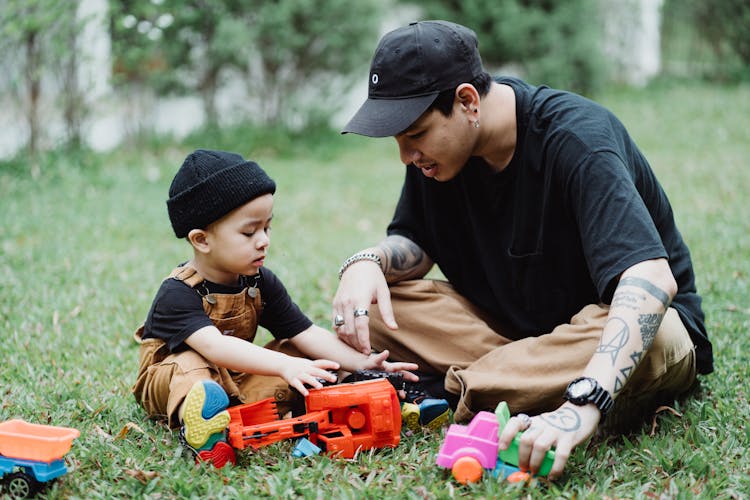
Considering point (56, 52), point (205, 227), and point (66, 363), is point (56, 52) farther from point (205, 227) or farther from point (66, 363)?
point (205, 227)

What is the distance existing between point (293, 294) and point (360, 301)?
163 cm

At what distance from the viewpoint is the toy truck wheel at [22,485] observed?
2217mm

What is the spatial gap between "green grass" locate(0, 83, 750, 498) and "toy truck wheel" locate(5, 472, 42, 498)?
48mm

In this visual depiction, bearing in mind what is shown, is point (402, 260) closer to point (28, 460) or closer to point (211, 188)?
point (211, 188)

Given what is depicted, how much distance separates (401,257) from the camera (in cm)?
321

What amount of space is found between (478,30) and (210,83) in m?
4.38

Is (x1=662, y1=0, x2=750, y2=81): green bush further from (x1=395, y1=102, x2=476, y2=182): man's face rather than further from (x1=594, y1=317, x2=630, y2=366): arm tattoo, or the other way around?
(x1=594, y1=317, x2=630, y2=366): arm tattoo

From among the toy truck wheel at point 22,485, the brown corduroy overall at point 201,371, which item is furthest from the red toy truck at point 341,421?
the toy truck wheel at point 22,485

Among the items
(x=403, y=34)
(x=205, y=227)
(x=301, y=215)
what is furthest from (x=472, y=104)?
(x=301, y=215)

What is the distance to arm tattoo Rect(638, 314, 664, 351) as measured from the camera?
7.42 ft

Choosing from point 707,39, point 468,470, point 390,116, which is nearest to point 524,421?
point 468,470

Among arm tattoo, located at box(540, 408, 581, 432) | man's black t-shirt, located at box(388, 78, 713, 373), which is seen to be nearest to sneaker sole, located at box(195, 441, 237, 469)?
arm tattoo, located at box(540, 408, 581, 432)

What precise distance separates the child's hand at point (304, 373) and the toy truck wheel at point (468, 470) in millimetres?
526

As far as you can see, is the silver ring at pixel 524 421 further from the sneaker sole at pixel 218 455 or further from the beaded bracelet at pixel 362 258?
the beaded bracelet at pixel 362 258
